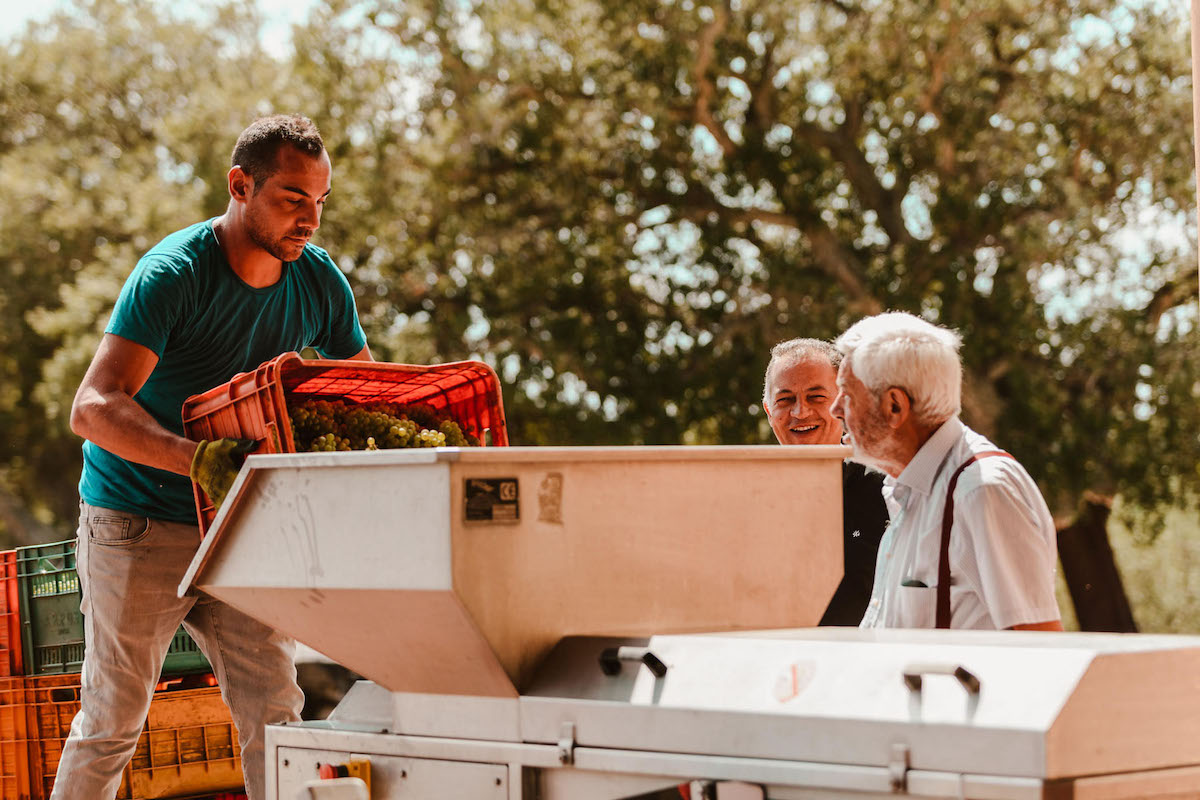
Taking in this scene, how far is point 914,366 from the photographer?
2869mm

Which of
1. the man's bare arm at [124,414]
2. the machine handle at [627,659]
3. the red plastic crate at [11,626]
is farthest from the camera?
the red plastic crate at [11,626]

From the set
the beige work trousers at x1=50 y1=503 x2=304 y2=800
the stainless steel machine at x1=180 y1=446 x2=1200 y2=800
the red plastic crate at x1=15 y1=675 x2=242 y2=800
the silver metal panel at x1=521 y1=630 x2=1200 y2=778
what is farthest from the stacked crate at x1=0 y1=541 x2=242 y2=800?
the silver metal panel at x1=521 y1=630 x2=1200 y2=778

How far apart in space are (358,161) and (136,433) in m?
9.51

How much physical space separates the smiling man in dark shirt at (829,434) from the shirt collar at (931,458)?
103 cm

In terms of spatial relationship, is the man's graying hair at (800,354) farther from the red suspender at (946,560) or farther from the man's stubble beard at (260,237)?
the man's stubble beard at (260,237)

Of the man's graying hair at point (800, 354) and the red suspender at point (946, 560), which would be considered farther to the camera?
the man's graying hair at point (800, 354)

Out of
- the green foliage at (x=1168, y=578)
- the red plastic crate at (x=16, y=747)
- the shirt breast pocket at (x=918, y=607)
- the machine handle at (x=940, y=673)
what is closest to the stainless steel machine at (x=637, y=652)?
the machine handle at (x=940, y=673)

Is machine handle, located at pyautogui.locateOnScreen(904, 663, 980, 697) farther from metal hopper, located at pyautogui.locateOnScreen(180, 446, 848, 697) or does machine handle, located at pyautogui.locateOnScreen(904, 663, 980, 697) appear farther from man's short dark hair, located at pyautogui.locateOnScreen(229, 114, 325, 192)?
man's short dark hair, located at pyautogui.locateOnScreen(229, 114, 325, 192)

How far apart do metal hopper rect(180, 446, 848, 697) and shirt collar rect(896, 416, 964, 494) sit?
216 mm

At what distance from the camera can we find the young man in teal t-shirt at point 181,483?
3373mm

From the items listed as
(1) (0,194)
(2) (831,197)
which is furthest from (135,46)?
(2) (831,197)

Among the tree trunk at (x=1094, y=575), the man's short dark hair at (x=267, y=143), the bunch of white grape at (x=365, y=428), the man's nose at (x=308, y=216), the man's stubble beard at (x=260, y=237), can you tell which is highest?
the man's short dark hair at (x=267, y=143)

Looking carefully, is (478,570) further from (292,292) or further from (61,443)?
(61,443)

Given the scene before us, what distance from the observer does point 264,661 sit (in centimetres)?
360
